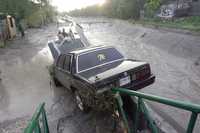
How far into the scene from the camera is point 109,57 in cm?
577

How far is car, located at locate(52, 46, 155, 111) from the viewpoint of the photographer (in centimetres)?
427

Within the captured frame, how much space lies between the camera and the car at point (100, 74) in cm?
427

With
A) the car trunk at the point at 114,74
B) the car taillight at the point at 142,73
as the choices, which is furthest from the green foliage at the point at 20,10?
the car taillight at the point at 142,73

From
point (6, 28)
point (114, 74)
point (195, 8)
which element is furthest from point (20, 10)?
point (114, 74)

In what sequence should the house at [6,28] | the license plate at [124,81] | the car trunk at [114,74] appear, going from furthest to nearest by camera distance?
the house at [6,28] < the license plate at [124,81] < the car trunk at [114,74]

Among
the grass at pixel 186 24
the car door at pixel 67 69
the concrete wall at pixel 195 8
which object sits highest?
the concrete wall at pixel 195 8

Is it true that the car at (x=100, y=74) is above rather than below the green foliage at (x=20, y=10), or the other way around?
below

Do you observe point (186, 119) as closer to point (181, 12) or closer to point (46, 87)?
point (46, 87)

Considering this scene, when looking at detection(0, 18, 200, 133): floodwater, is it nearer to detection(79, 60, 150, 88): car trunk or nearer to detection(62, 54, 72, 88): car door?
detection(62, 54, 72, 88): car door

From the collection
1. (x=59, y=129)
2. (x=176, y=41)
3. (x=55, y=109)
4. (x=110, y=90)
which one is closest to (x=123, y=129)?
(x=110, y=90)

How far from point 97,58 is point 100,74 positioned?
3.49ft

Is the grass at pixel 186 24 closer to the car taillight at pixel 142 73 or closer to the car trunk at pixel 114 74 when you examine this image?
the car taillight at pixel 142 73

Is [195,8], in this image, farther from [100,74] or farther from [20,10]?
[20,10]

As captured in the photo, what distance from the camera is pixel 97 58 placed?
565 cm
